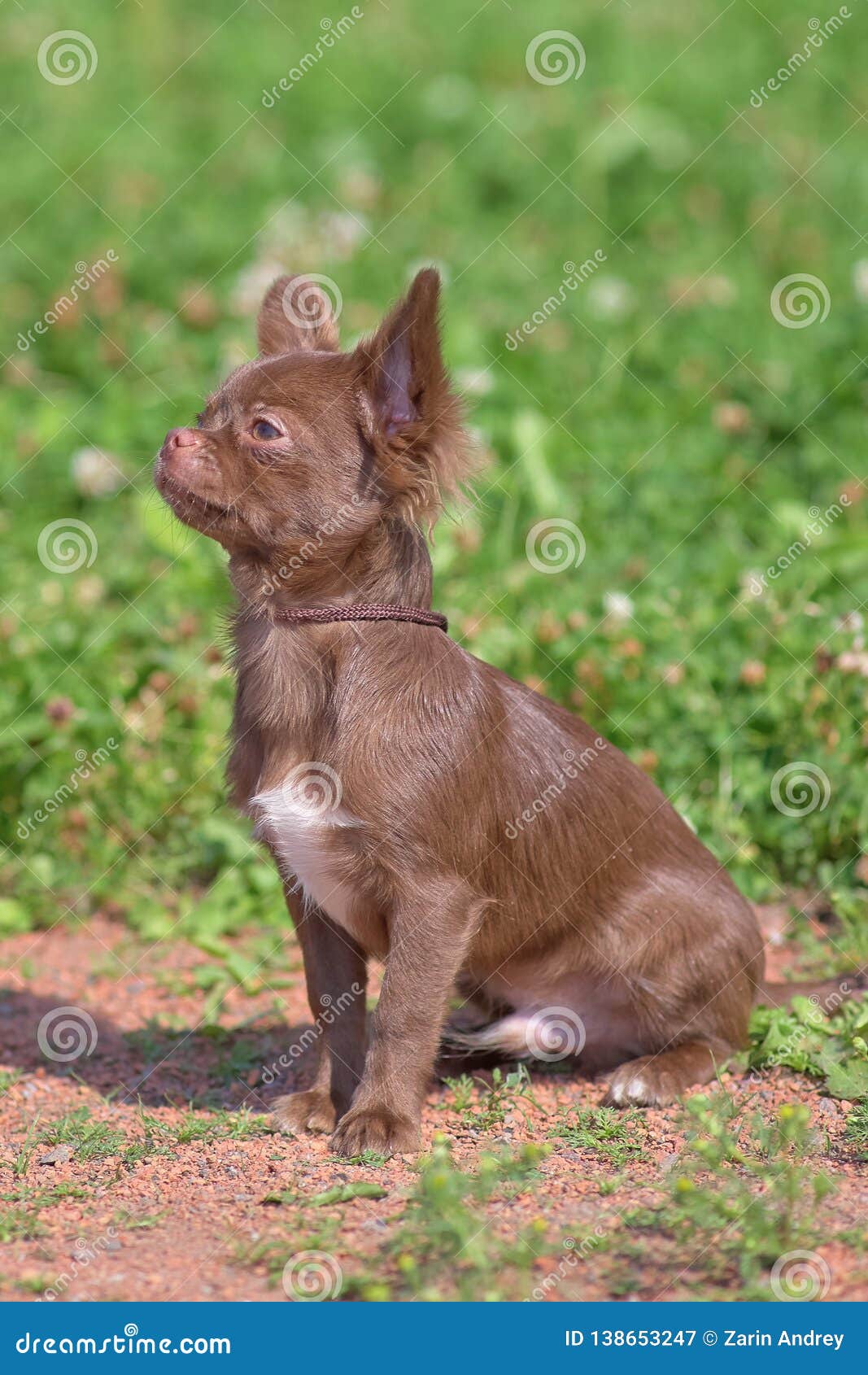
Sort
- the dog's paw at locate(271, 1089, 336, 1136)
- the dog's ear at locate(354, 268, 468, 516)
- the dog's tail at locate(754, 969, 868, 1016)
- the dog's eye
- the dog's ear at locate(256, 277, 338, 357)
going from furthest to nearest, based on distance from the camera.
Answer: the dog's tail at locate(754, 969, 868, 1016)
the dog's ear at locate(256, 277, 338, 357)
the dog's paw at locate(271, 1089, 336, 1136)
the dog's eye
the dog's ear at locate(354, 268, 468, 516)

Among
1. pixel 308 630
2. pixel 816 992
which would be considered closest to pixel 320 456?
pixel 308 630

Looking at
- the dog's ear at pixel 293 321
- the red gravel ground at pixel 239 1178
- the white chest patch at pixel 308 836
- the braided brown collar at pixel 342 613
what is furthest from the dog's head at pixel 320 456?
the red gravel ground at pixel 239 1178

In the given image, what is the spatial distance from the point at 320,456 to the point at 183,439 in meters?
0.33

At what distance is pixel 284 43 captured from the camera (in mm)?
11156

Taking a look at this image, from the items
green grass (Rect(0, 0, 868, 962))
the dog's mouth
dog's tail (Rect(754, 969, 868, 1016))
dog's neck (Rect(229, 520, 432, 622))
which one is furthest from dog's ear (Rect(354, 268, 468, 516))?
dog's tail (Rect(754, 969, 868, 1016))

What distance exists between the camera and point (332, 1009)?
13.0 feet

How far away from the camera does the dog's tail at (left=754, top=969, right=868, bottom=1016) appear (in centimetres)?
440

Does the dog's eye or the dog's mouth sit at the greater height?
the dog's eye

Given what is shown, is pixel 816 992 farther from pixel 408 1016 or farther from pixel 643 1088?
pixel 408 1016

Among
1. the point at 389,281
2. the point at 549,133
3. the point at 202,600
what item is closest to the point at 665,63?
the point at 549,133

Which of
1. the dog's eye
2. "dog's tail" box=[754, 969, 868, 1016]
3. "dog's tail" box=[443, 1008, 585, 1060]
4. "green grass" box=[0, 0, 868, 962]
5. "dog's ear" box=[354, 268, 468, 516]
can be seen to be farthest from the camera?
"green grass" box=[0, 0, 868, 962]

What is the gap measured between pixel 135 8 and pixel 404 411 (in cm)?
921

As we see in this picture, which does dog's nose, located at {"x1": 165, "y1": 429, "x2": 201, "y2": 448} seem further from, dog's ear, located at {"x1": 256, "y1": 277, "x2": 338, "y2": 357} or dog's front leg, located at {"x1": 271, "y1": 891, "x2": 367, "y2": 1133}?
dog's front leg, located at {"x1": 271, "y1": 891, "x2": 367, "y2": 1133}

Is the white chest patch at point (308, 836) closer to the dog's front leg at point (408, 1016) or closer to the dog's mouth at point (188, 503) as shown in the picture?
the dog's front leg at point (408, 1016)
